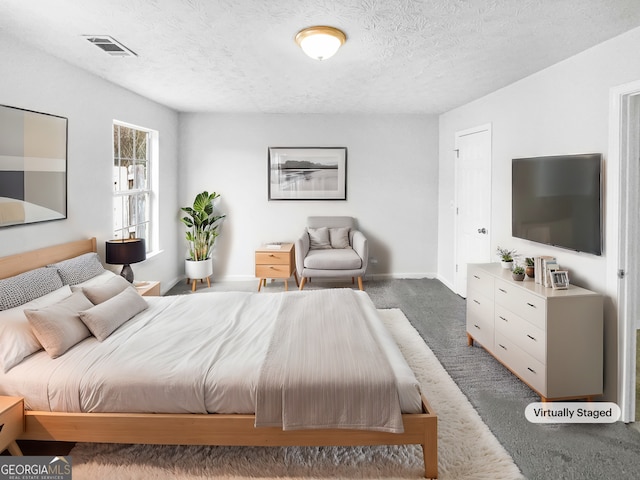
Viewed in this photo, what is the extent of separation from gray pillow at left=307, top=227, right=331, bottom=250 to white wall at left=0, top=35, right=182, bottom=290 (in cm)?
211

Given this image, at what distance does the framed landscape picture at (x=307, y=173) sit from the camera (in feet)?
20.3

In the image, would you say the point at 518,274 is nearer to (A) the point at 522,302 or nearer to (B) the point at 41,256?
(A) the point at 522,302

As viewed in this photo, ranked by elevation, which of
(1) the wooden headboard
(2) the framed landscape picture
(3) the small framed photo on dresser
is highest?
(2) the framed landscape picture

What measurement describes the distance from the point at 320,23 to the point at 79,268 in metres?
2.47

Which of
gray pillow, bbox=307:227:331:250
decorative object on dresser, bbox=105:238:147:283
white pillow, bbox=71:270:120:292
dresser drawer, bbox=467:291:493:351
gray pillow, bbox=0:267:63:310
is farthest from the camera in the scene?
gray pillow, bbox=307:227:331:250

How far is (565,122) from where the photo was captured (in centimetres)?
316

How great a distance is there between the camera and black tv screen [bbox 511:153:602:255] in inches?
109

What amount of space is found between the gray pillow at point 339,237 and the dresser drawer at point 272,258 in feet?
2.39

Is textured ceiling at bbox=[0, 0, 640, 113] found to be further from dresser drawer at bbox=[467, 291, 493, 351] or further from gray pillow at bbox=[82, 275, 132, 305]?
dresser drawer at bbox=[467, 291, 493, 351]

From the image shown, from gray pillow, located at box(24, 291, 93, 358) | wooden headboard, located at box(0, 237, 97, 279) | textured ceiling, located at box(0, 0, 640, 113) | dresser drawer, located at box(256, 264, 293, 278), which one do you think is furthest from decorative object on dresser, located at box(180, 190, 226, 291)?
gray pillow, located at box(24, 291, 93, 358)

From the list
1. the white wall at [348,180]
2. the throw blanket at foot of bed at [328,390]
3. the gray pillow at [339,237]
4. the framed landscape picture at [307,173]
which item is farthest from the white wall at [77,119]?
the gray pillow at [339,237]

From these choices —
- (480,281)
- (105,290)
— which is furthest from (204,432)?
(480,281)

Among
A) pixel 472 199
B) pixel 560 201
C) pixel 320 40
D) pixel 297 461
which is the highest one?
pixel 320 40

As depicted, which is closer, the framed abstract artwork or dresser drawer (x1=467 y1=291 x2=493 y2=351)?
the framed abstract artwork
